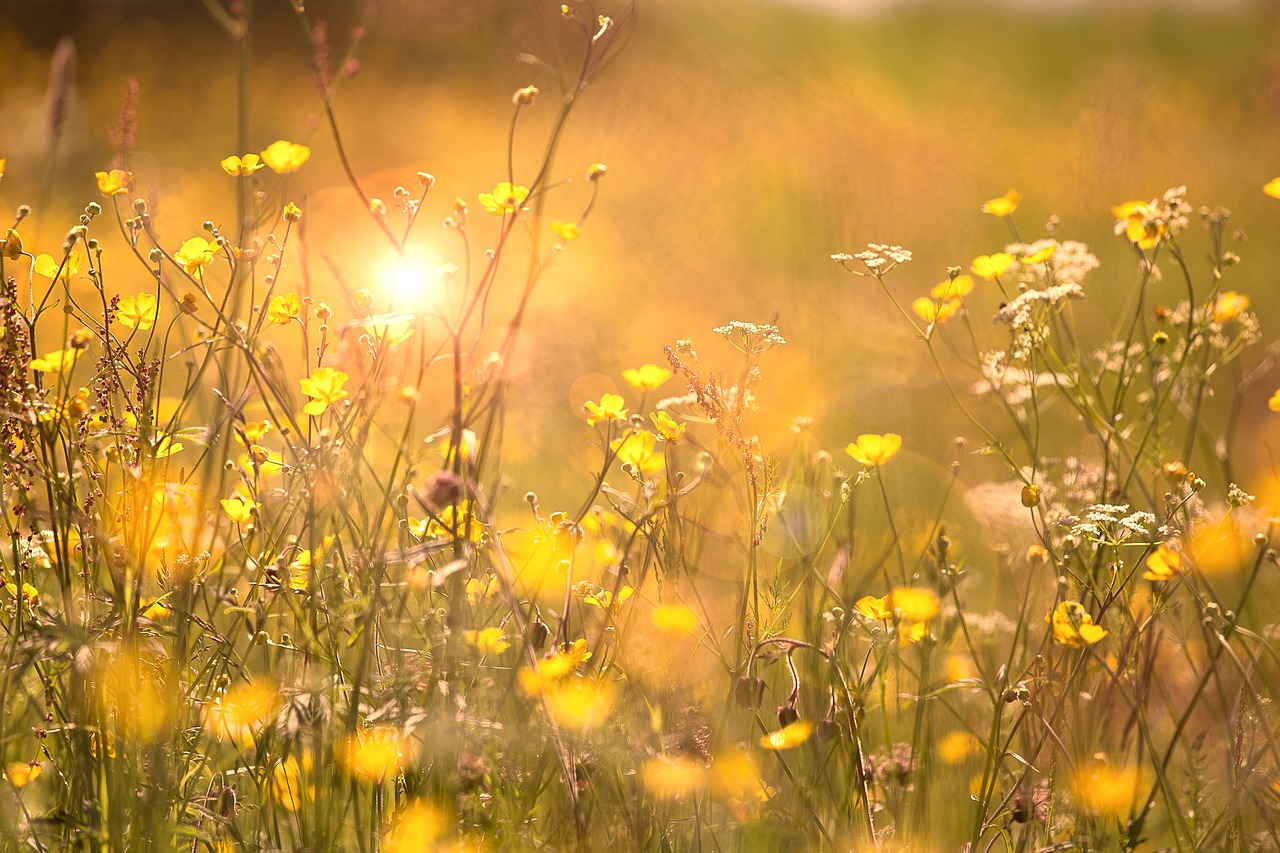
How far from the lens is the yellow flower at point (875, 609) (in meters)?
1.53

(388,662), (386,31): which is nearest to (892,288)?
(388,662)

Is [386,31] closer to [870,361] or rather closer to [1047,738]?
[870,361]

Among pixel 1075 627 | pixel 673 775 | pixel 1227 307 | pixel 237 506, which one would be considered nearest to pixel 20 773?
pixel 237 506

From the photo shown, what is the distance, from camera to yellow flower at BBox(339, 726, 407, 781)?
4.11 feet

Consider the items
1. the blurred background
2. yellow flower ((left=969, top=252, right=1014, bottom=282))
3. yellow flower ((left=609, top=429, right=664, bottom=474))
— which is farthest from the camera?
the blurred background

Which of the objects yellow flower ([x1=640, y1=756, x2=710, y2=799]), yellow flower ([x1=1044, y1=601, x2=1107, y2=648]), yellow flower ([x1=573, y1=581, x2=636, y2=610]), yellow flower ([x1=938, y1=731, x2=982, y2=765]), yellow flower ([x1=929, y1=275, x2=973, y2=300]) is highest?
yellow flower ([x1=929, y1=275, x2=973, y2=300])

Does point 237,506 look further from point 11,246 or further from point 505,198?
point 505,198

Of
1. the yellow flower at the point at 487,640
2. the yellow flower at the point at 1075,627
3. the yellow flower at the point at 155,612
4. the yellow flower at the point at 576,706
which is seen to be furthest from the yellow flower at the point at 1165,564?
the yellow flower at the point at 155,612

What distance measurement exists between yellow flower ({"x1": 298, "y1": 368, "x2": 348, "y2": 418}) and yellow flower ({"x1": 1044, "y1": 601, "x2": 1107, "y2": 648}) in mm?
1095

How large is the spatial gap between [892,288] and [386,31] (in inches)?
204

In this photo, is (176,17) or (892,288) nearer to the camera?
(892,288)

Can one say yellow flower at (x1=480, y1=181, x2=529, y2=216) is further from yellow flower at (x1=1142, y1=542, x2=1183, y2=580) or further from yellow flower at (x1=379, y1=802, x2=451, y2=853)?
yellow flower at (x1=1142, y1=542, x2=1183, y2=580)

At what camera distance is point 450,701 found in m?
1.30

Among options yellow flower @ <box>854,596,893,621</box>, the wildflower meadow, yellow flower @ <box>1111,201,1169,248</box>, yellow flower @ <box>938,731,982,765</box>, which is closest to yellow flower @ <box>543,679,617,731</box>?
the wildflower meadow
